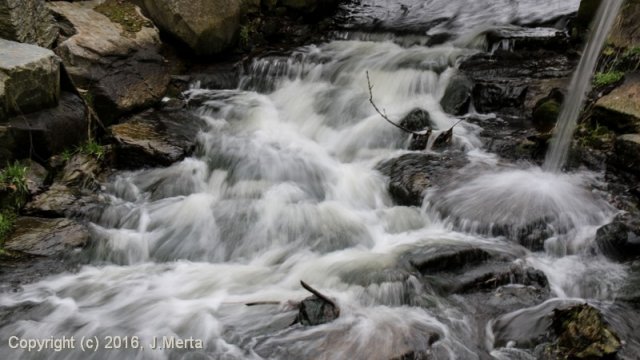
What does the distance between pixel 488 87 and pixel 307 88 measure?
3.14 m

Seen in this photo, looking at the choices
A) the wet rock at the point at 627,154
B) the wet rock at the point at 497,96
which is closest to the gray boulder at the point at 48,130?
the wet rock at the point at 497,96

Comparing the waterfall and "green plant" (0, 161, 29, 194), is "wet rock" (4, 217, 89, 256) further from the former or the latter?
the waterfall

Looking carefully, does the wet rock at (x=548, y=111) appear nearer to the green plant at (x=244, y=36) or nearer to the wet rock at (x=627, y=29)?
the wet rock at (x=627, y=29)

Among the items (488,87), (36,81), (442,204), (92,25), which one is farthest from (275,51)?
(442,204)

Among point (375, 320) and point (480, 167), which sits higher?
point (480, 167)

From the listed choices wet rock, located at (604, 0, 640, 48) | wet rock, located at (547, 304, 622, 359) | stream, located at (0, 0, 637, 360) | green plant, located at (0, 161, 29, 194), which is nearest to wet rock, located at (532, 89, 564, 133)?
stream, located at (0, 0, 637, 360)

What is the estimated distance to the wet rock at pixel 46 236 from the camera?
566 cm

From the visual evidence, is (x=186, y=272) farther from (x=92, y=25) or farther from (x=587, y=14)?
(x=587, y=14)

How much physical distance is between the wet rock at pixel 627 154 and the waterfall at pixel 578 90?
1.87 ft

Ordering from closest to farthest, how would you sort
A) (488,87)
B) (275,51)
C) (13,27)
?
(13,27)
(488,87)
(275,51)

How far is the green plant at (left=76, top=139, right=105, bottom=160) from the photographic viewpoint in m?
7.14

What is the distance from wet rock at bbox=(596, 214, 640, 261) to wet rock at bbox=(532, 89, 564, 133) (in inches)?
91.2

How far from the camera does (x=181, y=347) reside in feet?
14.9

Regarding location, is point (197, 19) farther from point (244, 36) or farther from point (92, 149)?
point (92, 149)
